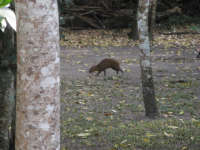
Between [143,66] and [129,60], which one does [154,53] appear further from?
[143,66]

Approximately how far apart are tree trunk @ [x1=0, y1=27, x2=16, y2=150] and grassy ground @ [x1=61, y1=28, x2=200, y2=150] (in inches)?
41.7

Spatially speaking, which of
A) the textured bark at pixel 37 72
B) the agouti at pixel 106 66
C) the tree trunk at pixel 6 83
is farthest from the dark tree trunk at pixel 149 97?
the textured bark at pixel 37 72

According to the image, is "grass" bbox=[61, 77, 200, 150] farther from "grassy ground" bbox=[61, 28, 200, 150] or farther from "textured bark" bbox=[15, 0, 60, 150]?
"textured bark" bbox=[15, 0, 60, 150]

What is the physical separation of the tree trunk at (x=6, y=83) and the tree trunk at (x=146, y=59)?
9.25 feet

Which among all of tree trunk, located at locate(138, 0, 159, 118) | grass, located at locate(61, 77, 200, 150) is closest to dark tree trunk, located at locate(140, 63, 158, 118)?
tree trunk, located at locate(138, 0, 159, 118)

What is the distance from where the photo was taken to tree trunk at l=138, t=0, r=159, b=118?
21.4 feet

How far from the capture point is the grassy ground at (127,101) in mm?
5266

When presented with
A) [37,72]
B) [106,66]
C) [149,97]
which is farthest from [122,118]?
[37,72]

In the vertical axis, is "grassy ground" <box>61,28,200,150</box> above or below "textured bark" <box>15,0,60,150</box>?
below

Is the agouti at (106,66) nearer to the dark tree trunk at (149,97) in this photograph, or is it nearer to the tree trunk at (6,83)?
the dark tree trunk at (149,97)

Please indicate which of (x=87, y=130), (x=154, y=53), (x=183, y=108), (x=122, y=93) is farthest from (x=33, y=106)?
(x=154, y=53)

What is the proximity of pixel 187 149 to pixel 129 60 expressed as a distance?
351 inches

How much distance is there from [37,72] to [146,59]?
4573 millimetres

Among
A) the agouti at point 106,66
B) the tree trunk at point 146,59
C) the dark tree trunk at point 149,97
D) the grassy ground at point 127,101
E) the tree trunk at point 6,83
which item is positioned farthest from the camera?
the agouti at point 106,66
